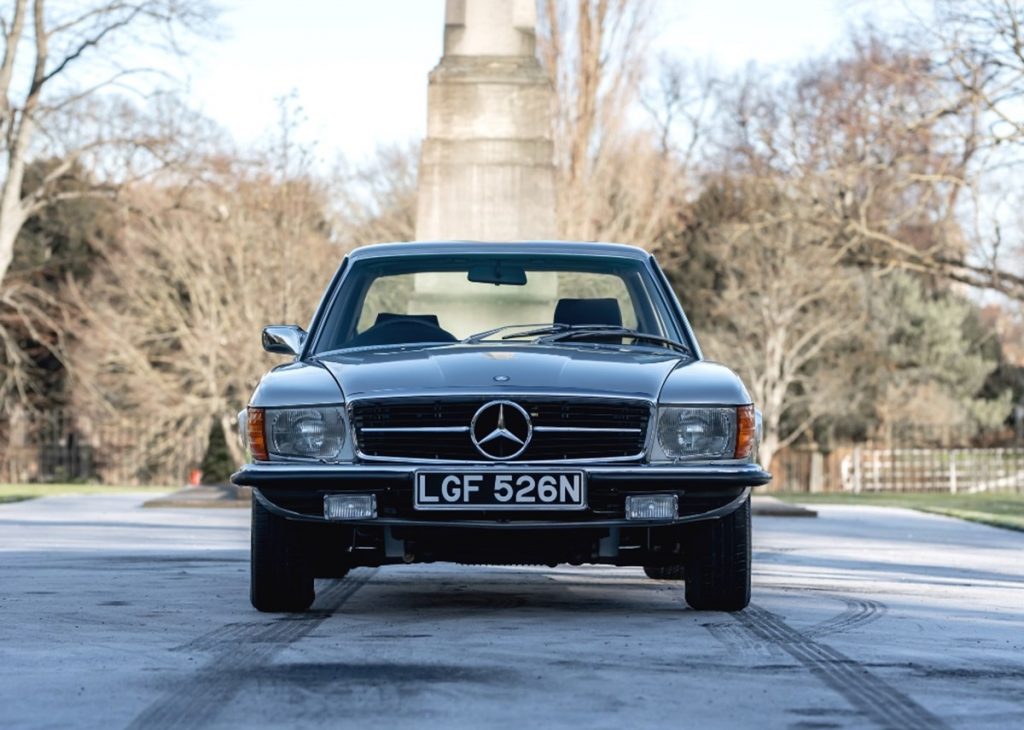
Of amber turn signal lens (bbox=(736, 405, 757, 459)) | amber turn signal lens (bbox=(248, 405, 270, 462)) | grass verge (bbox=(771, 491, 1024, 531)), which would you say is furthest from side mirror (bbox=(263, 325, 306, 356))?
grass verge (bbox=(771, 491, 1024, 531))

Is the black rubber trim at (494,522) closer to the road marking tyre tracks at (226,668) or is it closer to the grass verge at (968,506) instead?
the road marking tyre tracks at (226,668)

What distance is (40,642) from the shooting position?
7051 mm

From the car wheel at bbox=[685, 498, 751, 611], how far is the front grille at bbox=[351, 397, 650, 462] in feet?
1.92

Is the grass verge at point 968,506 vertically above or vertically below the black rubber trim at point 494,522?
below

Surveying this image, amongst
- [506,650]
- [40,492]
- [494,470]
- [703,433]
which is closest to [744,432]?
[703,433]

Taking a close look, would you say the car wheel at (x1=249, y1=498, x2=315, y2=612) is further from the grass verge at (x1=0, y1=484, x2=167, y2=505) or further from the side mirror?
the grass verge at (x1=0, y1=484, x2=167, y2=505)

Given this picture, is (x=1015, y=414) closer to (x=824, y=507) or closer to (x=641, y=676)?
(x=824, y=507)

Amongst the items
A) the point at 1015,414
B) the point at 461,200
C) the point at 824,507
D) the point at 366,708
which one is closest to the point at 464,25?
the point at 461,200

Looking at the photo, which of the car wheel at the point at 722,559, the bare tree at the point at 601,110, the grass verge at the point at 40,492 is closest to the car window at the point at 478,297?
the car wheel at the point at 722,559

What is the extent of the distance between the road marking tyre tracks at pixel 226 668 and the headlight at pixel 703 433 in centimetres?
158

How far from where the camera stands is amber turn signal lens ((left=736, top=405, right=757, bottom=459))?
7883mm

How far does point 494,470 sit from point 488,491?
3.4 inches

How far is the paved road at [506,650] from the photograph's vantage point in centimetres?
527

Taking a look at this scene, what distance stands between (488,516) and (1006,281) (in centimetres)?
2346
